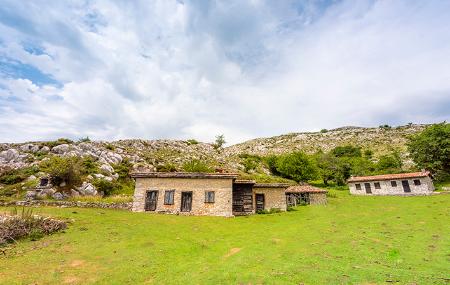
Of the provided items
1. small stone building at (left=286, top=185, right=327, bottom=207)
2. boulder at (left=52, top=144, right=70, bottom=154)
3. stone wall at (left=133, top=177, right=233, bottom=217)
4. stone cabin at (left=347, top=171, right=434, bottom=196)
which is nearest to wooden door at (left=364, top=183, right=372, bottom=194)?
stone cabin at (left=347, top=171, right=434, bottom=196)

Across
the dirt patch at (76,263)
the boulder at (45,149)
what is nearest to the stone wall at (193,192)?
the dirt patch at (76,263)

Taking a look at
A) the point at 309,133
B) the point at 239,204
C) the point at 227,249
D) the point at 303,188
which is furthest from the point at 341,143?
the point at 227,249

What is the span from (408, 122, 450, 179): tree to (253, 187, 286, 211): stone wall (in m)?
36.6

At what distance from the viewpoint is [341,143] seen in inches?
4129

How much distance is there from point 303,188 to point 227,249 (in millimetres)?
23925

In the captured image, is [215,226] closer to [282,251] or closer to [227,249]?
[227,249]

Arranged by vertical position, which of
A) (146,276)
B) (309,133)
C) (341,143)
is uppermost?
(309,133)

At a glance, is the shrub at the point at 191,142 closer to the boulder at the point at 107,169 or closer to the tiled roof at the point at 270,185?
the boulder at the point at 107,169

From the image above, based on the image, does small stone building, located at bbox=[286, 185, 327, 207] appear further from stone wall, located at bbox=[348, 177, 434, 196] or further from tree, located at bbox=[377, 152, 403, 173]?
tree, located at bbox=[377, 152, 403, 173]

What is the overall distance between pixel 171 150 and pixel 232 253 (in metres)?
59.7

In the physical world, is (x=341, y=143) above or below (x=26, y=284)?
above

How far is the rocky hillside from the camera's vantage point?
142ft

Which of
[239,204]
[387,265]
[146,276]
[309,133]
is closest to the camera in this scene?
[146,276]

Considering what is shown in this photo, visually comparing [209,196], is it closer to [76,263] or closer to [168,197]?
[168,197]
